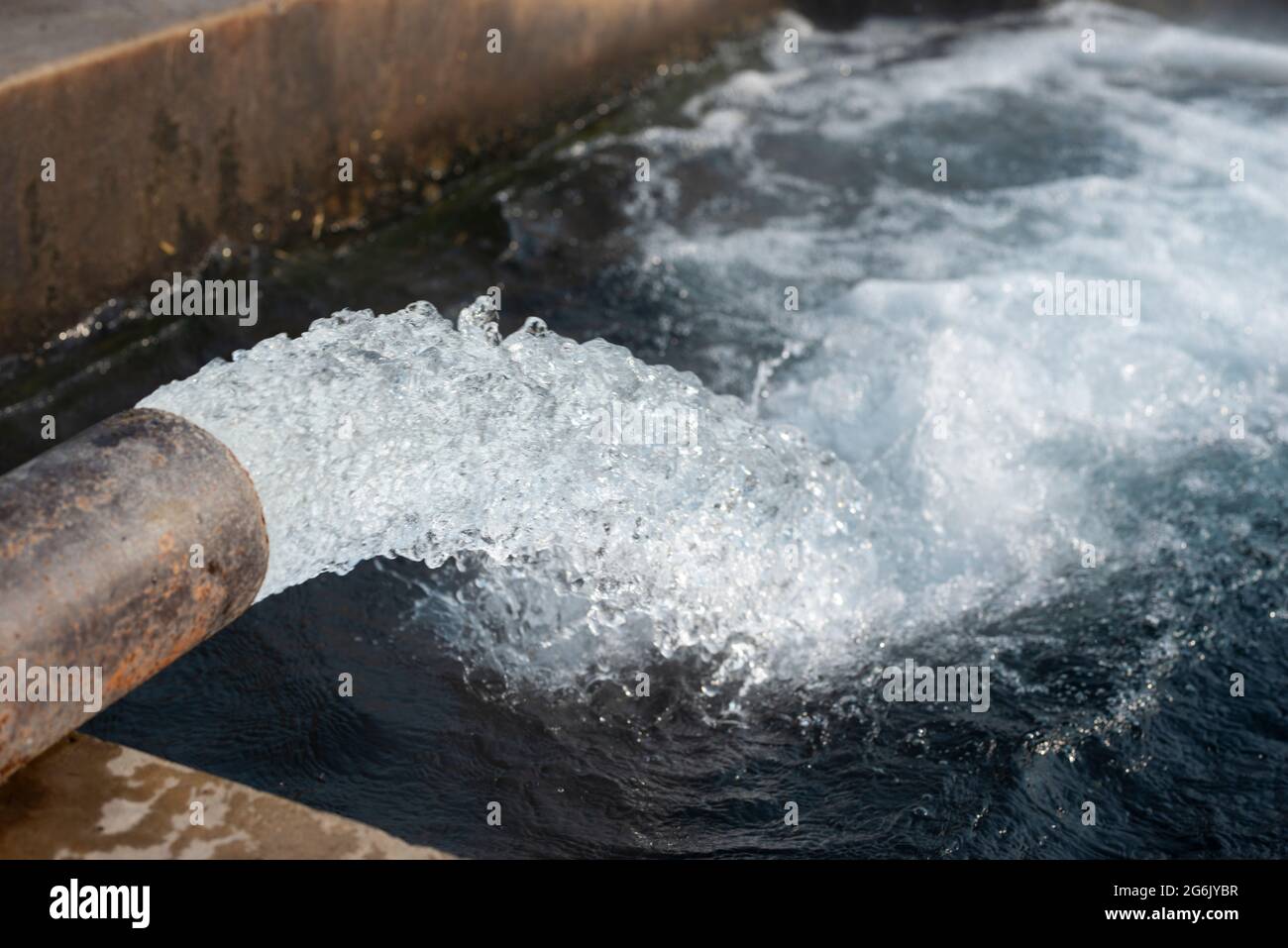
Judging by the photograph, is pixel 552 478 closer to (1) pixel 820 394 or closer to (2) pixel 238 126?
(1) pixel 820 394

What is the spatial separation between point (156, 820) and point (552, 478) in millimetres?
1505

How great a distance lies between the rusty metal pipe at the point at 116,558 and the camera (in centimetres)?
266

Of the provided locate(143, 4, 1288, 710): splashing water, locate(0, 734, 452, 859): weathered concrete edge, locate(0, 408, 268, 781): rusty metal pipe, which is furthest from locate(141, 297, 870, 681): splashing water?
locate(0, 734, 452, 859): weathered concrete edge

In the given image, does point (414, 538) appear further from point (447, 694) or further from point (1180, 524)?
point (1180, 524)

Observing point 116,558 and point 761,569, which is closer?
point 116,558

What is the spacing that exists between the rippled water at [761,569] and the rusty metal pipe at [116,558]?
17 centimetres

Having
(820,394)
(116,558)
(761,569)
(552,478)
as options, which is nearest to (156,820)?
(116,558)

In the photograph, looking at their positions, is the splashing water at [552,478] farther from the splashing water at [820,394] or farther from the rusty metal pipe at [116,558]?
the rusty metal pipe at [116,558]

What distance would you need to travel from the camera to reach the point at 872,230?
7.02 metres

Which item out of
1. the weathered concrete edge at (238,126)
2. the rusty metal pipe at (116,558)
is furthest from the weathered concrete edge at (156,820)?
the weathered concrete edge at (238,126)

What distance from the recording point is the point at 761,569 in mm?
4176

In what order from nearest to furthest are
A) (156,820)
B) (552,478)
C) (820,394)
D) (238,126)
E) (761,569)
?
(156,820), (552,478), (761,569), (820,394), (238,126)

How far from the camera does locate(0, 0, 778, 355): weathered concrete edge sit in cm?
491

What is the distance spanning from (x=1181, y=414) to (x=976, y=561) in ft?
5.15
